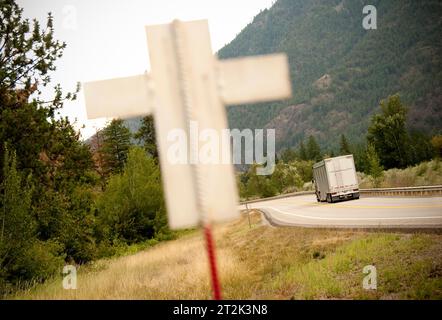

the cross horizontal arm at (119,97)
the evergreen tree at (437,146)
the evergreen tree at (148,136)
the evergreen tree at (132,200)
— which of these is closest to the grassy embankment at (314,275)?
the cross horizontal arm at (119,97)

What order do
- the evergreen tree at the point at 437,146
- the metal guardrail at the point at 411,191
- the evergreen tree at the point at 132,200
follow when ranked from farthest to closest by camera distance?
the evergreen tree at the point at 437,146
the evergreen tree at the point at 132,200
the metal guardrail at the point at 411,191

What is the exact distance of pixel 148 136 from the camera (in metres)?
44.6

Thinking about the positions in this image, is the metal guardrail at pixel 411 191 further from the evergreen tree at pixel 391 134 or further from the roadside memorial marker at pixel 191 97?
the evergreen tree at pixel 391 134

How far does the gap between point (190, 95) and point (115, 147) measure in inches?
2131

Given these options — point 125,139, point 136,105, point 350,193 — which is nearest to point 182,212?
point 136,105

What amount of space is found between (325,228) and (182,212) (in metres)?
14.7

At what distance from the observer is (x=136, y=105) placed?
1.85m

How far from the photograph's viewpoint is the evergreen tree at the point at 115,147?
52.6m

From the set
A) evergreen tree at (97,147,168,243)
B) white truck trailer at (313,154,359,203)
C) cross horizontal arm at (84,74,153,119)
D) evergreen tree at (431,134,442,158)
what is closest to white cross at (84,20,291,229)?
cross horizontal arm at (84,74,153,119)

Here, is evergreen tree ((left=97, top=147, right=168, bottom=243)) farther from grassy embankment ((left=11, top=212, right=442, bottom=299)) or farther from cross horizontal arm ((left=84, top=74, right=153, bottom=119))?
cross horizontal arm ((left=84, top=74, right=153, bottom=119))

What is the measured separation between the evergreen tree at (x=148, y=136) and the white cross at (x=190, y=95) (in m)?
41.6

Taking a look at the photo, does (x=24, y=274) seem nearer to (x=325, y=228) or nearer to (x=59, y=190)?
(x=59, y=190)

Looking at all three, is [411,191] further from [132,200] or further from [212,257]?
[212,257]

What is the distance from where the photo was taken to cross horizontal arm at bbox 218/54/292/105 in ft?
6.08
